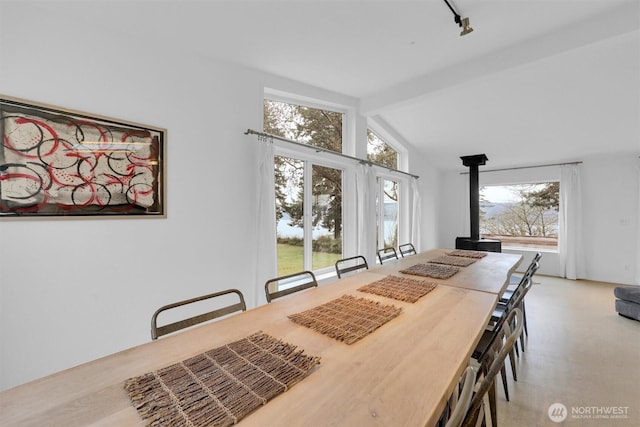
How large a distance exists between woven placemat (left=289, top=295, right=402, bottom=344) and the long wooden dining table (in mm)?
30

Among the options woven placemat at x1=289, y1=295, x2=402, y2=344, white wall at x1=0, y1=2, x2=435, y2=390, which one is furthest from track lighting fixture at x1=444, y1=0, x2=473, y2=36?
woven placemat at x1=289, y1=295, x2=402, y2=344

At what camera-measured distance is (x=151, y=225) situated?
195 centimetres

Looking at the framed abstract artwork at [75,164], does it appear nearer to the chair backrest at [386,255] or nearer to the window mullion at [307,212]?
the window mullion at [307,212]

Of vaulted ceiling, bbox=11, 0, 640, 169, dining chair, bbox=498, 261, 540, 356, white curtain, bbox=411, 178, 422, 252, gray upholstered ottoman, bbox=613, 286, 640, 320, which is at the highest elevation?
vaulted ceiling, bbox=11, 0, 640, 169

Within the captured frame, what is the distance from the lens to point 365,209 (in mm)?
3617

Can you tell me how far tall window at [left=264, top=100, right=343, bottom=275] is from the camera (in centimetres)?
301

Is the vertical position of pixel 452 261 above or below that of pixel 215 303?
above

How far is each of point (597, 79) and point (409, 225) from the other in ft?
10.1

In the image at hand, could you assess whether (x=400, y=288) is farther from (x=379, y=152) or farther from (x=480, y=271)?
(x=379, y=152)

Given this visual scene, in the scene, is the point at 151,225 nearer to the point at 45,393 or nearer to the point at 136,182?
the point at 136,182

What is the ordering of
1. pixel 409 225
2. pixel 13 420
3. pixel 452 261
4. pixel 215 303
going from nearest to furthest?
pixel 13 420
pixel 215 303
pixel 452 261
pixel 409 225

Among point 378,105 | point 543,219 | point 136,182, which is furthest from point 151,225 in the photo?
point 543,219

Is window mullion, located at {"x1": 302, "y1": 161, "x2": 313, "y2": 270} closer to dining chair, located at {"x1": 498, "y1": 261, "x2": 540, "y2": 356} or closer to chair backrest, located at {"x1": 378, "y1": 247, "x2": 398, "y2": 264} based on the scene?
chair backrest, located at {"x1": 378, "y1": 247, "x2": 398, "y2": 264}

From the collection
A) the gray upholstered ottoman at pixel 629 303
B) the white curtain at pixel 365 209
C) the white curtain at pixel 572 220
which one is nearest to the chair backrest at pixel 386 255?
the white curtain at pixel 365 209
